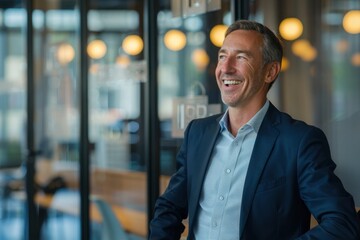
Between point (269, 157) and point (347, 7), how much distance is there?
1.11 meters

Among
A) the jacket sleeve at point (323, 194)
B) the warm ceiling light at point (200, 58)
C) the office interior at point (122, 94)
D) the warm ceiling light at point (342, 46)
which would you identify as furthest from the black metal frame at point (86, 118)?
the jacket sleeve at point (323, 194)

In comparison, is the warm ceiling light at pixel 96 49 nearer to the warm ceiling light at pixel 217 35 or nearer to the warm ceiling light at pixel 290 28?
the warm ceiling light at pixel 217 35

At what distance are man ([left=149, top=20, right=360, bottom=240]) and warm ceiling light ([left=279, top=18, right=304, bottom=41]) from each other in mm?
858

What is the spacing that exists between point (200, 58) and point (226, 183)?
A: 6.40 ft

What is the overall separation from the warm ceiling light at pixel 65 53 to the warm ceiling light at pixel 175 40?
1564 millimetres

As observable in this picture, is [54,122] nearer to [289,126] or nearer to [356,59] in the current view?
[356,59]

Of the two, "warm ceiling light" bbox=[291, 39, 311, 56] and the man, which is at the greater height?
"warm ceiling light" bbox=[291, 39, 311, 56]

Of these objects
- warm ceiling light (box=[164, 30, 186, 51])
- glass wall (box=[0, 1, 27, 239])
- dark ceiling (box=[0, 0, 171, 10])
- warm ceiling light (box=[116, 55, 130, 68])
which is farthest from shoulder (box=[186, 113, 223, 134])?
glass wall (box=[0, 1, 27, 239])

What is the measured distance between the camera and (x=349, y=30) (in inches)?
117

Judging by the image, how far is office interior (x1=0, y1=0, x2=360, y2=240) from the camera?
10.2 ft

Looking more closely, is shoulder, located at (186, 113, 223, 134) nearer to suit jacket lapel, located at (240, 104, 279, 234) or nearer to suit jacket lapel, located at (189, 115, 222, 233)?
suit jacket lapel, located at (189, 115, 222, 233)

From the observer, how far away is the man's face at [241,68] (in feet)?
7.70

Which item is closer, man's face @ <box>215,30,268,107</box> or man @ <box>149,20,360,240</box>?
man @ <box>149,20,360,240</box>

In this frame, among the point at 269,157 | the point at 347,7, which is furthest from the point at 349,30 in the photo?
the point at 269,157
